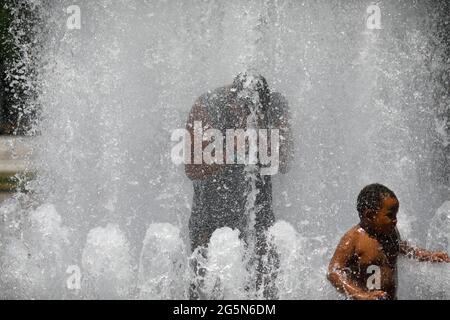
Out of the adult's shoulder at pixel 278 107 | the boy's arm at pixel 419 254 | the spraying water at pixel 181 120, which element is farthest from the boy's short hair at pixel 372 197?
the spraying water at pixel 181 120

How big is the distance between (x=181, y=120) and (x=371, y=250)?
3.17 metres

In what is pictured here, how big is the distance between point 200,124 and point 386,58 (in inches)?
121

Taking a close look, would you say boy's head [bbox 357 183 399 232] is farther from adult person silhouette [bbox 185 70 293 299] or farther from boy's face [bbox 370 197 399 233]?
adult person silhouette [bbox 185 70 293 299]

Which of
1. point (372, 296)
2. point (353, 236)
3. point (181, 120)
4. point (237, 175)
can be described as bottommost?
point (372, 296)

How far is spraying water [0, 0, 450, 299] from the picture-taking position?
6.04 metres

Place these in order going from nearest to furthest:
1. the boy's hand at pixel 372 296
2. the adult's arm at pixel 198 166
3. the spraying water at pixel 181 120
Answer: the boy's hand at pixel 372 296 < the adult's arm at pixel 198 166 < the spraying water at pixel 181 120

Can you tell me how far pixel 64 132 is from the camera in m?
6.58

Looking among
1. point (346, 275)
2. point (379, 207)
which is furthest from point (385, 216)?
point (346, 275)

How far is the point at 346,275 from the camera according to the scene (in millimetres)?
3684

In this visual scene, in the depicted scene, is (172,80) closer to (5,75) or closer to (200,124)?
(200,124)

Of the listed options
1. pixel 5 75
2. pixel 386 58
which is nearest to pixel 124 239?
pixel 386 58

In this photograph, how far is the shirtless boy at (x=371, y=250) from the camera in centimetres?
366

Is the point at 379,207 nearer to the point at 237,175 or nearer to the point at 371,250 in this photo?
the point at 371,250

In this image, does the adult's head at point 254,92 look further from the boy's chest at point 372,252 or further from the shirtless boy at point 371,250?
the boy's chest at point 372,252
